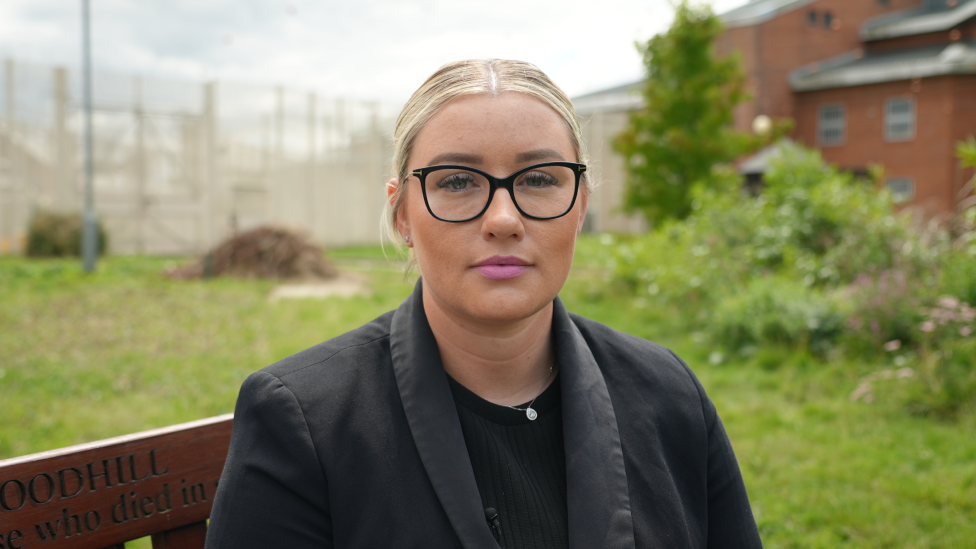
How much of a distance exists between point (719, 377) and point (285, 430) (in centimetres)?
490

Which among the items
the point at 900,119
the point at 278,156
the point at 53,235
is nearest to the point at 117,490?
the point at 53,235

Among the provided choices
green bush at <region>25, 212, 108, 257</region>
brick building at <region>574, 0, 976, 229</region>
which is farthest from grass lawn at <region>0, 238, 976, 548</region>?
brick building at <region>574, 0, 976, 229</region>

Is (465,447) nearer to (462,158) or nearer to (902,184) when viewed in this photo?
(462,158)

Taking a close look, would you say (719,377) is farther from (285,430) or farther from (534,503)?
(285,430)

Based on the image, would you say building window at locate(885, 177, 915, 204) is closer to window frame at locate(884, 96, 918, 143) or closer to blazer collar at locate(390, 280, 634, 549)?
window frame at locate(884, 96, 918, 143)

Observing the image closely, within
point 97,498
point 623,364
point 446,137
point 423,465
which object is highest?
point 446,137

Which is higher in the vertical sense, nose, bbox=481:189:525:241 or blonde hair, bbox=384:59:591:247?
blonde hair, bbox=384:59:591:247

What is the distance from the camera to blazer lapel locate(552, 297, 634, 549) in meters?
1.35

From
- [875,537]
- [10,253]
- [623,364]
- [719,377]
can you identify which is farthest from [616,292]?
[10,253]

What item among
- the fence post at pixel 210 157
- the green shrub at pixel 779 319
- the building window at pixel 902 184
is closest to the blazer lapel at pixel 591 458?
the green shrub at pixel 779 319

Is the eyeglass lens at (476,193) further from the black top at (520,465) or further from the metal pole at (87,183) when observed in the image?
the metal pole at (87,183)

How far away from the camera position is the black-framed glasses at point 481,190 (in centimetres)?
138

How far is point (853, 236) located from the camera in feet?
23.2

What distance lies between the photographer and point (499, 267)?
4.49ft
